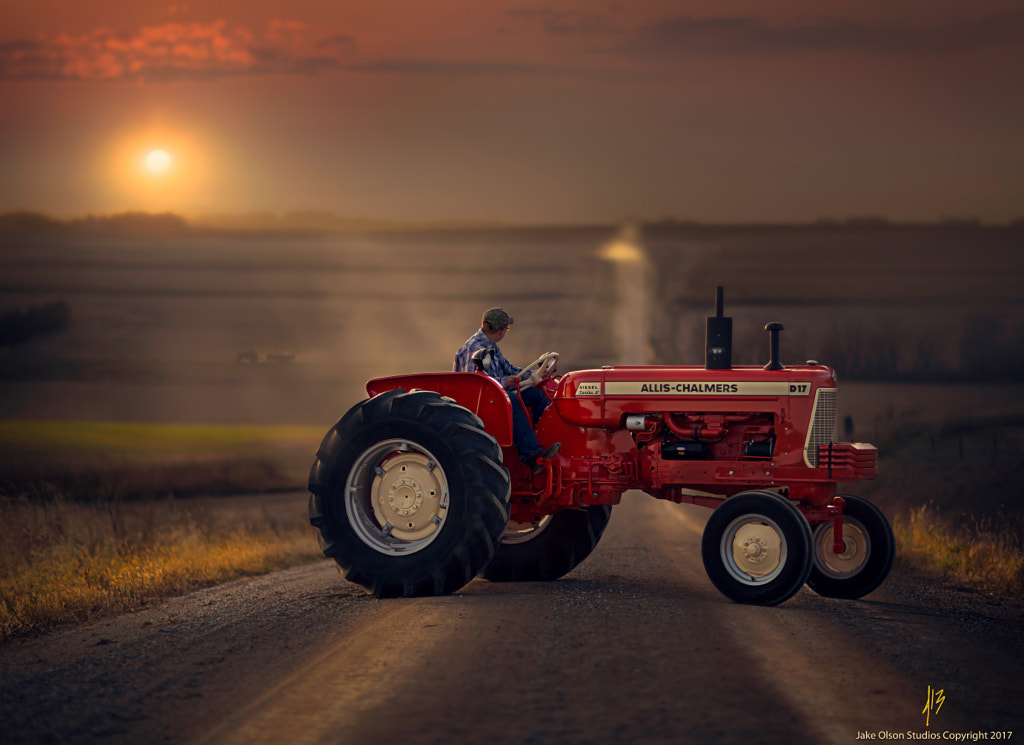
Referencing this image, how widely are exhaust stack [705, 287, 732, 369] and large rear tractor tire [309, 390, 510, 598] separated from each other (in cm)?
213

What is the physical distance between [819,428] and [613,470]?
1.75 metres

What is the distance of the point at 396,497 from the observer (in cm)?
892

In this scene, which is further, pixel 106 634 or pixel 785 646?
pixel 106 634

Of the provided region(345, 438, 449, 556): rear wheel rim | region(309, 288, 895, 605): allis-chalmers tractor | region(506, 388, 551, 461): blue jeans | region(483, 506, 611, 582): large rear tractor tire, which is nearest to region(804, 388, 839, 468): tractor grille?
region(309, 288, 895, 605): allis-chalmers tractor

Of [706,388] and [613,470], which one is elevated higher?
[706,388]

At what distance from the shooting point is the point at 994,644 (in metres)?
7.28

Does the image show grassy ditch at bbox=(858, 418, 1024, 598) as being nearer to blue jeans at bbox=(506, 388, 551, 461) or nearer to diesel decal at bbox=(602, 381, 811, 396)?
diesel decal at bbox=(602, 381, 811, 396)

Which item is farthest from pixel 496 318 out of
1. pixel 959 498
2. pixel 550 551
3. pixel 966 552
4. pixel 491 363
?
pixel 959 498

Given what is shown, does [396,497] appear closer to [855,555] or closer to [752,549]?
[752,549]

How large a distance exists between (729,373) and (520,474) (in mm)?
1983

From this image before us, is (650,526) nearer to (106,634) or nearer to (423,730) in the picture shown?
(106,634)

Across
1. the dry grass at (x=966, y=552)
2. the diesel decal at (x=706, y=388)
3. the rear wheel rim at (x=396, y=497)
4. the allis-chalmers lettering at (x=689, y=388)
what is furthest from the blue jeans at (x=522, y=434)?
the dry grass at (x=966, y=552)

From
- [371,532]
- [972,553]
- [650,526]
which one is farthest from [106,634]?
[650,526]

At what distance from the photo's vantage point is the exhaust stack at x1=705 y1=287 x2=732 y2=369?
9.37 meters
